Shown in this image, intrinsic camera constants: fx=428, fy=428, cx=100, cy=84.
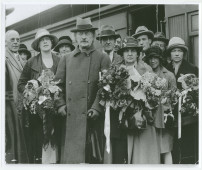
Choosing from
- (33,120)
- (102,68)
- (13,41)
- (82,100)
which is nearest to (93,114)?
(82,100)

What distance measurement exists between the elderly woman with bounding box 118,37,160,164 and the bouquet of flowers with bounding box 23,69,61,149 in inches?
35.6

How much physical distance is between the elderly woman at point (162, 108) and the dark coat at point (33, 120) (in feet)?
3.77

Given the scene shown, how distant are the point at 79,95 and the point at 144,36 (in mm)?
1041

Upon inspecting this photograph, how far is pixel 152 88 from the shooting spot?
4.86 meters

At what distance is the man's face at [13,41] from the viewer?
5234 millimetres

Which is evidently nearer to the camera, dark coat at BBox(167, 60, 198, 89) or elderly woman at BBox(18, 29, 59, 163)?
dark coat at BBox(167, 60, 198, 89)

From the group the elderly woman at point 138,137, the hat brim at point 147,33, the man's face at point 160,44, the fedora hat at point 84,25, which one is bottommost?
the elderly woman at point 138,137

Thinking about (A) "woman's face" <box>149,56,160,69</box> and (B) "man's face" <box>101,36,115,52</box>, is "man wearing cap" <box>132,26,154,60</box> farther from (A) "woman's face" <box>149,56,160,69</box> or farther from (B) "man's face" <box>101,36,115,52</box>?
(B) "man's face" <box>101,36,115,52</box>

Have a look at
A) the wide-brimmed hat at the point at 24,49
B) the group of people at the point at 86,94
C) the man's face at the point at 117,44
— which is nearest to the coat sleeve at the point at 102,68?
the group of people at the point at 86,94

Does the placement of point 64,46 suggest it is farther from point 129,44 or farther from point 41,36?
point 129,44

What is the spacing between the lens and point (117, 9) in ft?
16.8

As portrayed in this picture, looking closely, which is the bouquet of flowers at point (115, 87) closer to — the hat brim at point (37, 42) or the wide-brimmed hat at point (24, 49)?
the hat brim at point (37, 42)

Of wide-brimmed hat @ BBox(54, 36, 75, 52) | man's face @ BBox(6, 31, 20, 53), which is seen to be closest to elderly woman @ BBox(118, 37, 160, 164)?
wide-brimmed hat @ BBox(54, 36, 75, 52)

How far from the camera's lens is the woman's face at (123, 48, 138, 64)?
4984mm
